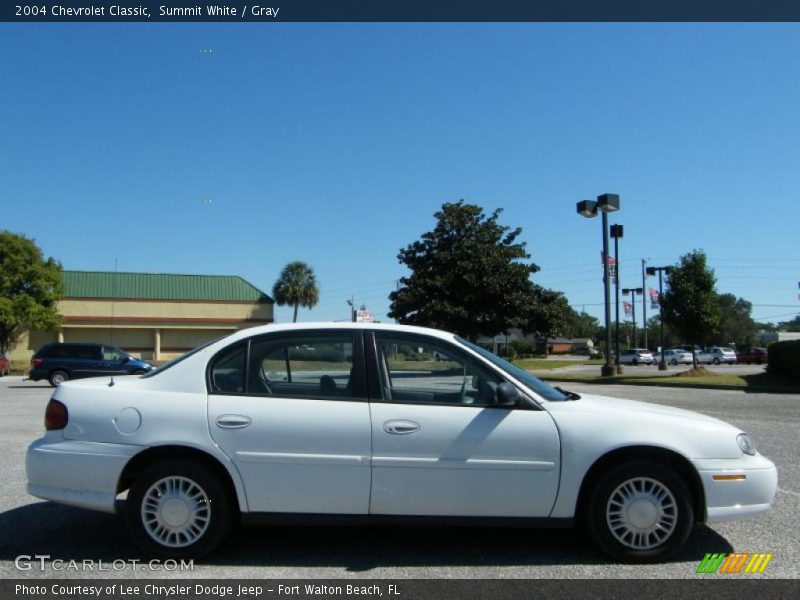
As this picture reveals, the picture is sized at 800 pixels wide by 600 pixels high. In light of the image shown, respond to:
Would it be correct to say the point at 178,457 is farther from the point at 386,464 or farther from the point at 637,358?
the point at 637,358

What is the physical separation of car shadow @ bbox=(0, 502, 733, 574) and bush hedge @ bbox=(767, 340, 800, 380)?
21.4 meters

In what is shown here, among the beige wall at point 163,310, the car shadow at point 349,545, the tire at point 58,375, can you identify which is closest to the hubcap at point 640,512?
the car shadow at point 349,545

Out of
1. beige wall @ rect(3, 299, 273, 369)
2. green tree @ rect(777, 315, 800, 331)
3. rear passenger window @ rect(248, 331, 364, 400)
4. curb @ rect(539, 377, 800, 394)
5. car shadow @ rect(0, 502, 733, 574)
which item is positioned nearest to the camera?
car shadow @ rect(0, 502, 733, 574)

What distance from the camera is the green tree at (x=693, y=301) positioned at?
29.2 m

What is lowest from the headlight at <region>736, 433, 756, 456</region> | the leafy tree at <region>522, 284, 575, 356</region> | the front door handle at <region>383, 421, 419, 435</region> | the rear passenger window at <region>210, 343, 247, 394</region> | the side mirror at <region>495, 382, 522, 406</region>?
A: the headlight at <region>736, 433, 756, 456</region>

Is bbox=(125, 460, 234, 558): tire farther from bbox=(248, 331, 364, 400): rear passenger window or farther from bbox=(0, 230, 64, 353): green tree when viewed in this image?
bbox=(0, 230, 64, 353): green tree

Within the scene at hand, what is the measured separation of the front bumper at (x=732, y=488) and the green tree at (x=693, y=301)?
1038 inches

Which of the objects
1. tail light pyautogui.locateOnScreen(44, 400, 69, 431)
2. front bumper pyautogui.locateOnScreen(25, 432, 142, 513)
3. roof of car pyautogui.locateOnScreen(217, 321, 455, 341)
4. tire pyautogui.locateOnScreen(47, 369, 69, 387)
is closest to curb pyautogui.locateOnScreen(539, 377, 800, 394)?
tire pyautogui.locateOnScreen(47, 369, 69, 387)

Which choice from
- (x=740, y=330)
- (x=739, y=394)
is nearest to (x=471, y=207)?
(x=739, y=394)

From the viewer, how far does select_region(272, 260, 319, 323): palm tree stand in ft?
213

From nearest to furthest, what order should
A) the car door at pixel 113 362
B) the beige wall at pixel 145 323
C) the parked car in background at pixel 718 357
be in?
the car door at pixel 113 362
the beige wall at pixel 145 323
the parked car in background at pixel 718 357

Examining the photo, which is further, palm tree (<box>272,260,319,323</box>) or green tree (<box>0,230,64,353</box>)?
palm tree (<box>272,260,319,323</box>)

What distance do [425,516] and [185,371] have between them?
6.28 feet

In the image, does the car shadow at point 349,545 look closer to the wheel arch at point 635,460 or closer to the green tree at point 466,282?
the wheel arch at point 635,460
